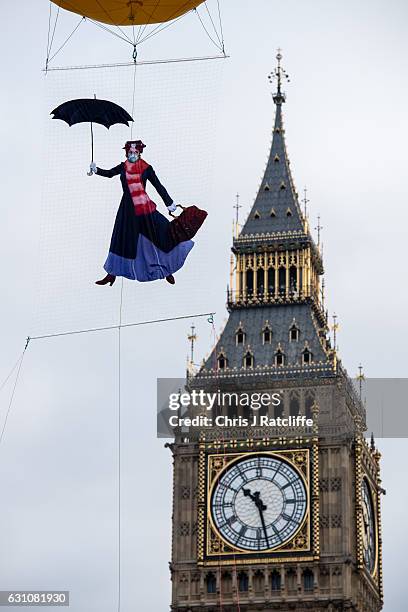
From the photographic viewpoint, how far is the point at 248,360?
349ft

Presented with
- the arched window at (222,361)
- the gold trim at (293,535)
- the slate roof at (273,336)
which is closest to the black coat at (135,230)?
the gold trim at (293,535)

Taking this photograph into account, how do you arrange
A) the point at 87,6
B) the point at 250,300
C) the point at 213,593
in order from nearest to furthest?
the point at 87,6 < the point at 213,593 < the point at 250,300

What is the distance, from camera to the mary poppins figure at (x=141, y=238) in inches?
2598

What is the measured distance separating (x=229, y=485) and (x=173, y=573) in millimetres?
4552

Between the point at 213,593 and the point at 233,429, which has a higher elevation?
the point at 233,429

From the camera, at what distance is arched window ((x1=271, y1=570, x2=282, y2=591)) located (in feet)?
332

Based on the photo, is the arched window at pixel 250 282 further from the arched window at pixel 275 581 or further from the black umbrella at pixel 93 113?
the black umbrella at pixel 93 113

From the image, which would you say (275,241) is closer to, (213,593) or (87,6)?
(213,593)

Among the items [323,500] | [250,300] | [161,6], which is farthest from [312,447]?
[161,6]

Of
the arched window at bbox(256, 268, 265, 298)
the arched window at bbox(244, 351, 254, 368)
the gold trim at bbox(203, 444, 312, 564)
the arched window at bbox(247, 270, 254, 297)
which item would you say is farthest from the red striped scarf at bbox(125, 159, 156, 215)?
the arched window at bbox(247, 270, 254, 297)

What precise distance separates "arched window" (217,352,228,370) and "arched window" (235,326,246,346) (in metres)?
0.95

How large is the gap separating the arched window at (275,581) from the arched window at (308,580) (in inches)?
42.1

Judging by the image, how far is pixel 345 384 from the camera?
10556cm

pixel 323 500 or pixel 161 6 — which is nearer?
pixel 161 6
